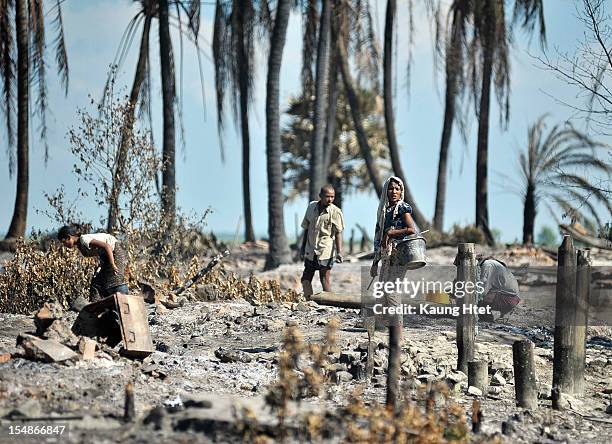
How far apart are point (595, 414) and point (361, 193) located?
32.1m

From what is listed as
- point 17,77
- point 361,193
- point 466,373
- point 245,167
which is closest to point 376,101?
point 361,193

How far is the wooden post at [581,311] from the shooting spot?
9211 millimetres

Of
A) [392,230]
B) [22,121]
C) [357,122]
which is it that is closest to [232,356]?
[392,230]

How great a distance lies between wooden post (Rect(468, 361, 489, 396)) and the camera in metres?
8.95

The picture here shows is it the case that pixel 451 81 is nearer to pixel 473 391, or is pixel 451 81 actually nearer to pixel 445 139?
pixel 445 139

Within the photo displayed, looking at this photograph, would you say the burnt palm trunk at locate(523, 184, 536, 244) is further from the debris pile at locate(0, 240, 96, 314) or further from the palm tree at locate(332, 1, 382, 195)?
the debris pile at locate(0, 240, 96, 314)

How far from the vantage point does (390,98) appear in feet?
75.8

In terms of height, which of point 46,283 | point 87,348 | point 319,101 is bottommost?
point 87,348

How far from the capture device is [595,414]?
349 inches

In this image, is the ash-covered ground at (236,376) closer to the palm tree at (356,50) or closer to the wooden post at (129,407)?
the wooden post at (129,407)

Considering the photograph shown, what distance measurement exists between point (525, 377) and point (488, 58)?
16.2 metres

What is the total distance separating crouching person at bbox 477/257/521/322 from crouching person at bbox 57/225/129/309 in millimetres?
4457

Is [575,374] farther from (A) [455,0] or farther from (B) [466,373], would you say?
(A) [455,0]

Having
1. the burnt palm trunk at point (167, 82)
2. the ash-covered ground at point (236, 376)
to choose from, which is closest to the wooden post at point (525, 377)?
the ash-covered ground at point (236, 376)
